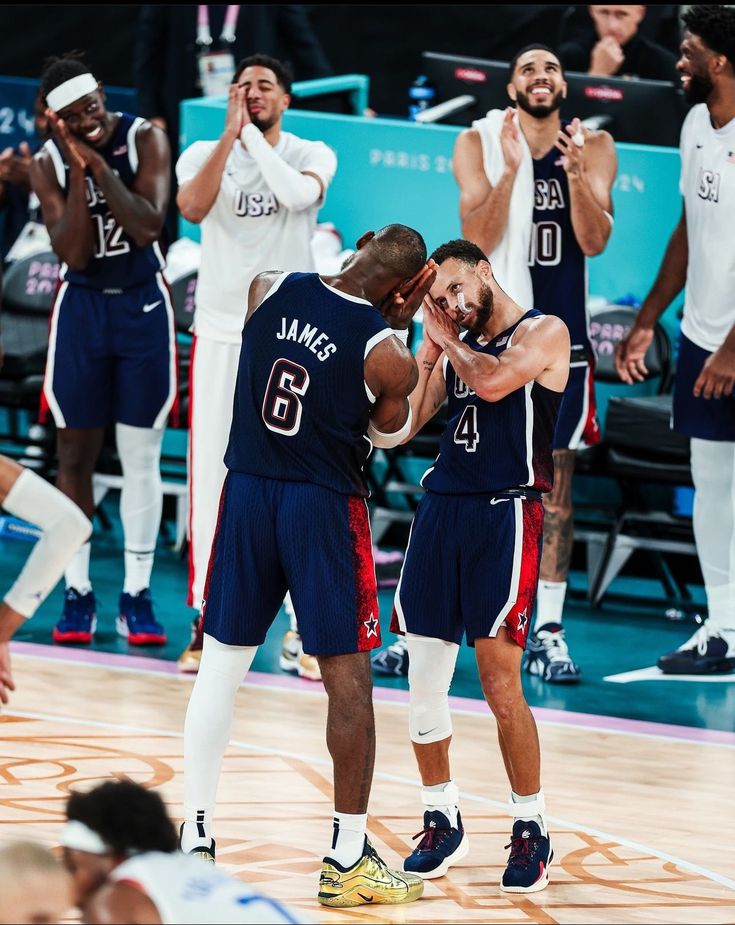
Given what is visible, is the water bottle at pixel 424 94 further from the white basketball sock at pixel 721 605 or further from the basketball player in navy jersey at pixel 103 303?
the white basketball sock at pixel 721 605

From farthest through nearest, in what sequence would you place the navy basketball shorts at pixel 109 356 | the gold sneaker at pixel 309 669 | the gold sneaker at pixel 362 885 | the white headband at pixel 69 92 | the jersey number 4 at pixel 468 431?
1. the navy basketball shorts at pixel 109 356
2. the gold sneaker at pixel 309 669
3. the white headband at pixel 69 92
4. the jersey number 4 at pixel 468 431
5. the gold sneaker at pixel 362 885

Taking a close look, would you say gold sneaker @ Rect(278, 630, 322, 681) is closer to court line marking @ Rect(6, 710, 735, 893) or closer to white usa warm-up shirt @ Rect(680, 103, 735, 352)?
court line marking @ Rect(6, 710, 735, 893)

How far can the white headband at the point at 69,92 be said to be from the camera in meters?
6.79

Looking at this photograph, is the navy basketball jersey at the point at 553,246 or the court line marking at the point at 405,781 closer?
the court line marking at the point at 405,781

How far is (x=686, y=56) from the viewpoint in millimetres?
7160

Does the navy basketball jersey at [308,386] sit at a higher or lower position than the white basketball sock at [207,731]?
higher

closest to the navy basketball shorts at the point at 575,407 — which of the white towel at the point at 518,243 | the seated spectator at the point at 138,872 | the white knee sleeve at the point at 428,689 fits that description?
the white towel at the point at 518,243

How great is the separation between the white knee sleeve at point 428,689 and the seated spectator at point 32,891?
4.89ft

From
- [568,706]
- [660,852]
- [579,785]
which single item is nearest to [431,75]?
[568,706]

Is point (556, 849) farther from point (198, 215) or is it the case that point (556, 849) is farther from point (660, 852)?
point (198, 215)

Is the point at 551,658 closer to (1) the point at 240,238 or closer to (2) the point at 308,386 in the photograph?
(1) the point at 240,238

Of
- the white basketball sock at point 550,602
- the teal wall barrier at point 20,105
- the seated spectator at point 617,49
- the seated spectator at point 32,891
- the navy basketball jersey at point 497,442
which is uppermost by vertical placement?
the seated spectator at point 617,49

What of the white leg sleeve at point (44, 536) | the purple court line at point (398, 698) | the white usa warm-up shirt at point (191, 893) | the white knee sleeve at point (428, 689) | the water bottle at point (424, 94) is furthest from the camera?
the water bottle at point (424, 94)

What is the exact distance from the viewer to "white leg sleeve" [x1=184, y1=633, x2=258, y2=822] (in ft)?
14.9
